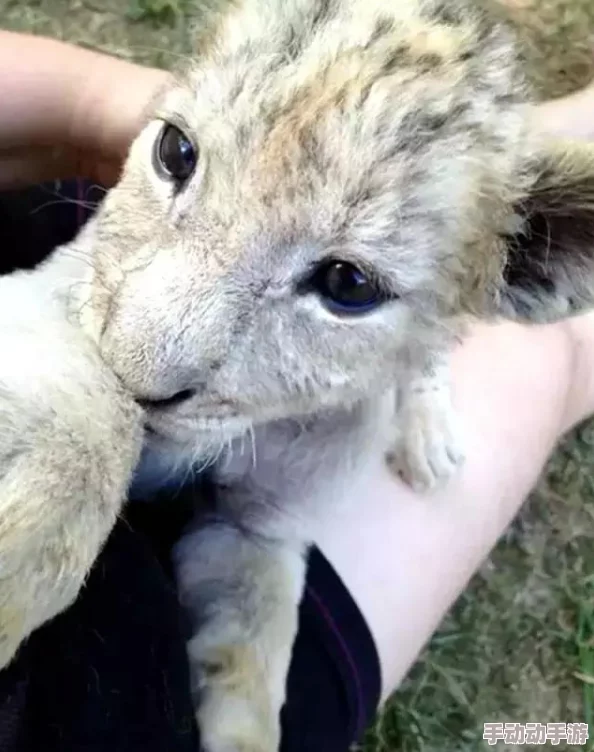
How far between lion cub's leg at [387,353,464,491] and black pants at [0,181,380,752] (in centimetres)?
21

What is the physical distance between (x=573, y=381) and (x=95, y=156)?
29.7 inches

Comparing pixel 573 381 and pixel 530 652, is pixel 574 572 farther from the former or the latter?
pixel 573 381

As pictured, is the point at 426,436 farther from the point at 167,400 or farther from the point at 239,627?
the point at 167,400

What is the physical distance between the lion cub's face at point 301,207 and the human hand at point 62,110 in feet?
1.56

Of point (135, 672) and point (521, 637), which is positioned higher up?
point (135, 672)

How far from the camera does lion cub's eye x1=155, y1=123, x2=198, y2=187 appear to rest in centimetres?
85

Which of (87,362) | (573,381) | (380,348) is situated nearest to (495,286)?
(380,348)

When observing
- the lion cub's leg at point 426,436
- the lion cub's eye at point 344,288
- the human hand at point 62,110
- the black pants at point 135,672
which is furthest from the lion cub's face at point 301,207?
the human hand at point 62,110

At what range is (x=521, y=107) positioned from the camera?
0.93 metres

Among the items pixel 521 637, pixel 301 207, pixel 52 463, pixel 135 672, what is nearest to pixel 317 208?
pixel 301 207

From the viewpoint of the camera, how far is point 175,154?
87 cm

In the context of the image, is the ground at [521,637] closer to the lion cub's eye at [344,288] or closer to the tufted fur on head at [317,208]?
the tufted fur on head at [317,208]

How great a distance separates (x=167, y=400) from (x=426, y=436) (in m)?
0.55

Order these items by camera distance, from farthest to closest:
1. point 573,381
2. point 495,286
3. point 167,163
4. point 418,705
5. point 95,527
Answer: point 418,705, point 573,381, point 495,286, point 167,163, point 95,527
